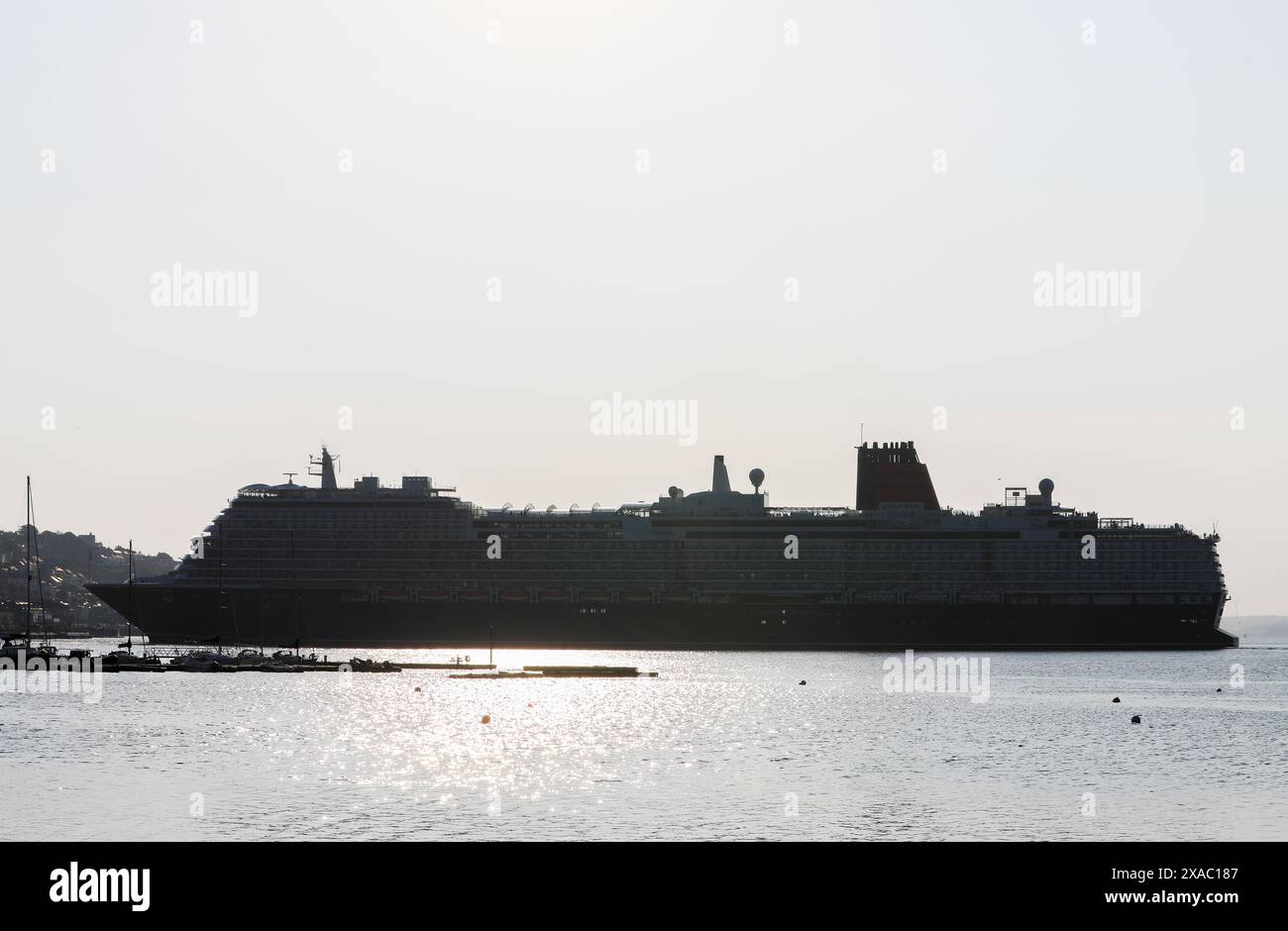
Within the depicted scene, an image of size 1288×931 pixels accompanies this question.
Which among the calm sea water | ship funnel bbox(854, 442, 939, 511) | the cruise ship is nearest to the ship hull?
the cruise ship

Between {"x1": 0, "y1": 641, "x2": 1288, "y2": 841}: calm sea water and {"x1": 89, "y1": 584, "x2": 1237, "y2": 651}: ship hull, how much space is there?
4155cm

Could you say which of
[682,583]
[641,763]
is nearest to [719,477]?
[682,583]

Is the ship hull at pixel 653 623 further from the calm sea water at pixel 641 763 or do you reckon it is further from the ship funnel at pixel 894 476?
the calm sea water at pixel 641 763

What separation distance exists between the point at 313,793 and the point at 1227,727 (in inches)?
1793

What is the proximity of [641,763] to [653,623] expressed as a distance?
88782 mm

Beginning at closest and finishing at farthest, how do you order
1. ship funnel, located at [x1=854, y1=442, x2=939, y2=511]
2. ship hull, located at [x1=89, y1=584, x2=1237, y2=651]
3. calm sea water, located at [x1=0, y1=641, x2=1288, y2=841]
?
calm sea water, located at [x1=0, y1=641, x2=1288, y2=841] < ship hull, located at [x1=89, y1=584, x2=1237, y2=651] < ship funnel, located at [x1=854, y1=442, x2=939, y2=511]

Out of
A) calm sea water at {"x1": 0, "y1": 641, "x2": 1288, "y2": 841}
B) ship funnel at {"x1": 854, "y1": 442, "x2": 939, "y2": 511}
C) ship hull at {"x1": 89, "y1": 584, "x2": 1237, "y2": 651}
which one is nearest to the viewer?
calm sea water at {"x1": 0, "y1": 641, "x2": 1288, "y2": 841}

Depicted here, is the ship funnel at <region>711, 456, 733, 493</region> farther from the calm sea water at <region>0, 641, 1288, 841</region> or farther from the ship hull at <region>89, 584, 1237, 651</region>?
the calm sea water at <region>0, 641, 1288, 841</region>

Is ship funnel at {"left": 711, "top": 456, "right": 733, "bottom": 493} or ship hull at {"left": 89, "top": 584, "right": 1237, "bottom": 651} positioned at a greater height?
ship funnel at {"left": 711, "top": 456, "right": 733, "bottom": 493}

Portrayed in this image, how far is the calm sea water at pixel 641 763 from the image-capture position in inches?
1575

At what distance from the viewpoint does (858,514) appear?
148625 millimetres

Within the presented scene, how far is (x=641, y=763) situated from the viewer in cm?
5444

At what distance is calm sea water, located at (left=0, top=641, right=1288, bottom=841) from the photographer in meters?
40.0
